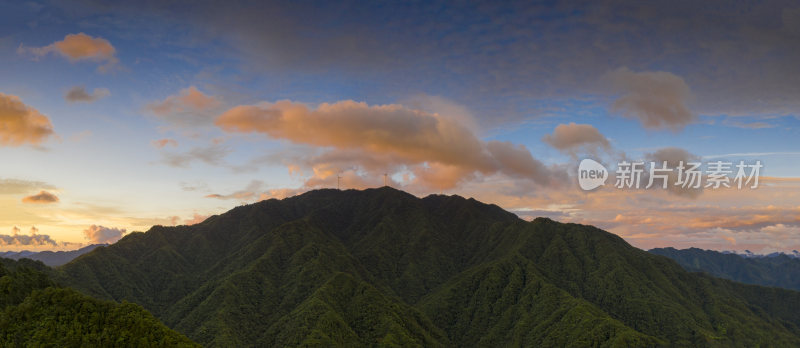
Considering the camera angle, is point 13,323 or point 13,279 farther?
point 13,279

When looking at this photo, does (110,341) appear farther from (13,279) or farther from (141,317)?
(13,279)

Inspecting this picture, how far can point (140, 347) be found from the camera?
140375mm

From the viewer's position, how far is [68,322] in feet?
449

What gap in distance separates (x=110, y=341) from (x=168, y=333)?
16203mm

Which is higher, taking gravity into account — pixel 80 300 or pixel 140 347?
pixel 80 300

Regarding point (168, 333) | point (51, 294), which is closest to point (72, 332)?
point (51, 294)

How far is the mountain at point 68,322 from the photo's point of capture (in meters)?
132

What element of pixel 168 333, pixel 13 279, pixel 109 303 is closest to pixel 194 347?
pixel 168 333

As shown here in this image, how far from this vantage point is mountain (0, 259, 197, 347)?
132 meters

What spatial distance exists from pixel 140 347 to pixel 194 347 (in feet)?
49.6

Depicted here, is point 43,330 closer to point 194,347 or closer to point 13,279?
point 13,279

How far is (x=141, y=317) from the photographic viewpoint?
147 m

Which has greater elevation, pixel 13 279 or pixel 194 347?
pixel 13 279

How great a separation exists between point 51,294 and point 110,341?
2349cm
